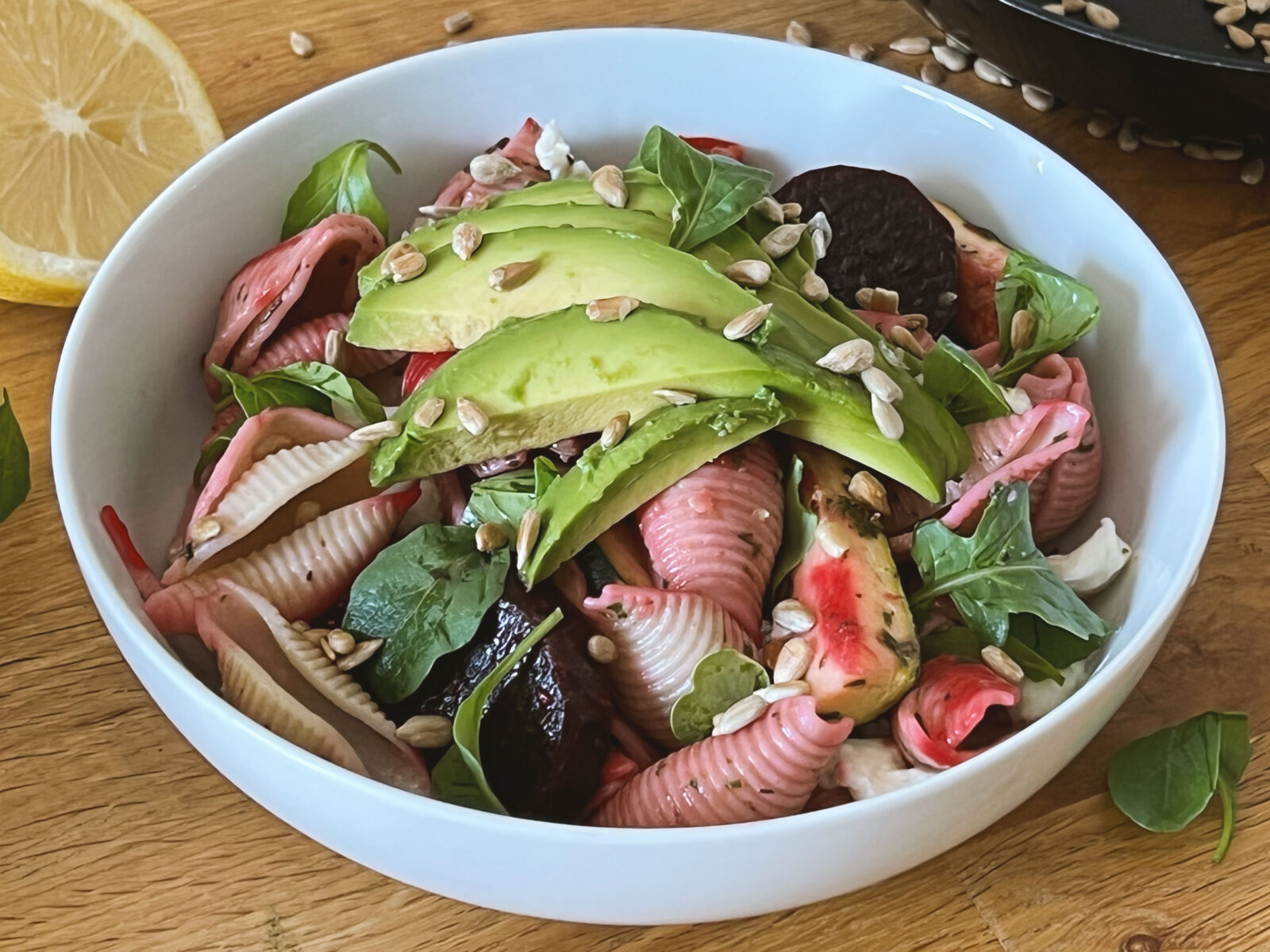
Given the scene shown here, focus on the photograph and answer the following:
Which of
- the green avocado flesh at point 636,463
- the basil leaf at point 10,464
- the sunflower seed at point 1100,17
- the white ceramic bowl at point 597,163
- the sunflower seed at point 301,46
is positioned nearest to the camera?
the white ceramic bowl at point 597,163

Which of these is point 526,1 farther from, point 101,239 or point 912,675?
point 912,675

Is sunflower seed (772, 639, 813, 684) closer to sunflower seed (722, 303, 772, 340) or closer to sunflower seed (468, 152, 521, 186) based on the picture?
sunflower seed (722, 303, 772, 340)

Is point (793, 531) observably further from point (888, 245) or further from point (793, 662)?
point (888, 245)

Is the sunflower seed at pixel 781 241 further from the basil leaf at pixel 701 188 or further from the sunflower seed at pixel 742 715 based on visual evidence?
the sunflower seed at pixel 742 715

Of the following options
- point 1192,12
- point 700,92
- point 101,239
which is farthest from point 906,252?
point 101,239

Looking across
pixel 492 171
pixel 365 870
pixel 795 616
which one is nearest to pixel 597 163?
pixel 492 171

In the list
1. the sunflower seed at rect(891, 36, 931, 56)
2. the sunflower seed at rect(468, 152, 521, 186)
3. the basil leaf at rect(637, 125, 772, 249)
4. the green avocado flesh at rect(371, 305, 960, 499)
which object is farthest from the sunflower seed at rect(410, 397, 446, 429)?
the sunflower seed at rect(891, 36, 931, 56)

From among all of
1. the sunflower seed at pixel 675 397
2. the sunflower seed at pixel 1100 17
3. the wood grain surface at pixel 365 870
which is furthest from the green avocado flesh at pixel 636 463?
the sunflower seed at pixel 1100 17
